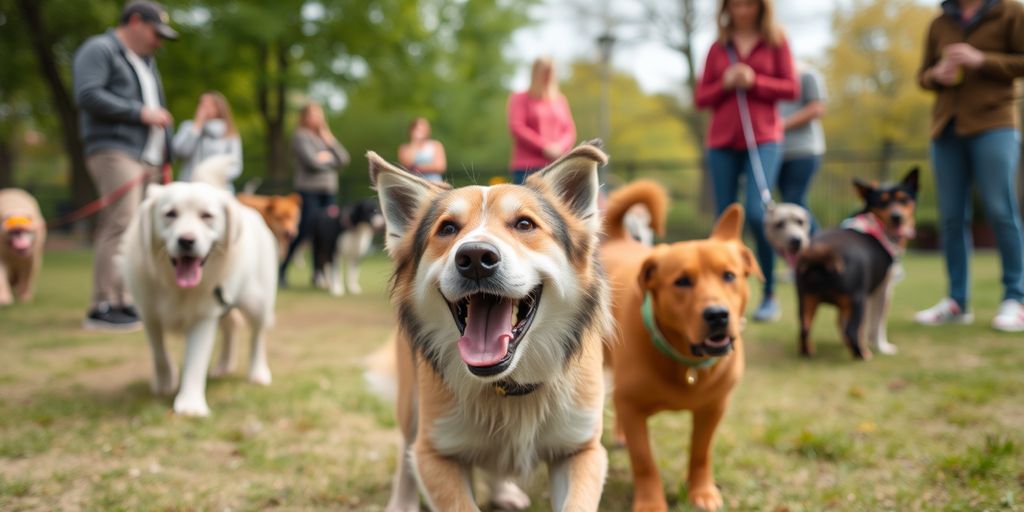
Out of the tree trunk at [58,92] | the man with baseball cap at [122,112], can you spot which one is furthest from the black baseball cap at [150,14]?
the tree trunk at [58,92]

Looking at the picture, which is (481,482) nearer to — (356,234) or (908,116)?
(356,234)

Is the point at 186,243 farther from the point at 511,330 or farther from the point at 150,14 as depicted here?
the point at 150,14

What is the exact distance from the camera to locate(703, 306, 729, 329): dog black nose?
2398 mm

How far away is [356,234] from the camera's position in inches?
427

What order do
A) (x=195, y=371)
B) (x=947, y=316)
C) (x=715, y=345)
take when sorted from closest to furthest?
(x=715, y=345) → (x=195, y=371) → (x=947, y=316)

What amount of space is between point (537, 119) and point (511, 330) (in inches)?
175

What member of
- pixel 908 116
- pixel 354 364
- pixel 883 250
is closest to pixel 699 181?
pixel 908 116

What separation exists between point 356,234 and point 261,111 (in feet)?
35.9

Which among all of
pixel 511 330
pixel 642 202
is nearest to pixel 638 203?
pixel 642 202

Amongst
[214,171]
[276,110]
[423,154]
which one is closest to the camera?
[214,171]

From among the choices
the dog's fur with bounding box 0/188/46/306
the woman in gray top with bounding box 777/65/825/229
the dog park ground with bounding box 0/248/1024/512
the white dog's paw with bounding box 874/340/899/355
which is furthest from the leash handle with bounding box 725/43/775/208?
the dog's fur with bounding box 0/188/46/306

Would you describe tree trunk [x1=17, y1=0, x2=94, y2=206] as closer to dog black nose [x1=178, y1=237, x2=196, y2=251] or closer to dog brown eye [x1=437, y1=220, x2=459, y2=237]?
dog black nose [x1=178, y1=237, x2=196, y2=251]

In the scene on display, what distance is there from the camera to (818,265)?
15.8 feet

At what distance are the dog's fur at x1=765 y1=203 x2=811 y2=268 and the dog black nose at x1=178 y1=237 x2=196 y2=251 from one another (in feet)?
14.1
